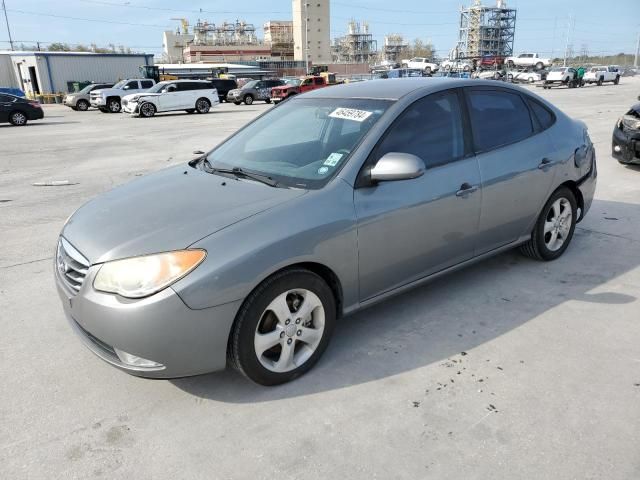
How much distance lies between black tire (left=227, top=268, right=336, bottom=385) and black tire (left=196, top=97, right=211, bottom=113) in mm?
26638

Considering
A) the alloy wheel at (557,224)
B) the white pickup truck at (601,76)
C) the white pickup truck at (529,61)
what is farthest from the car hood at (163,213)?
the white pickup truck at (529,61)

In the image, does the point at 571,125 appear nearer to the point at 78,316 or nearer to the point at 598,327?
the point at 598,327

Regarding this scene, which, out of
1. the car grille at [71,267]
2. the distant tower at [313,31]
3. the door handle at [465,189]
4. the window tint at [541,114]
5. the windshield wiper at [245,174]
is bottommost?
the car grille at [71,267]

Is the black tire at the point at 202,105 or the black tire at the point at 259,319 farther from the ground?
the black tire at the point at 259,319

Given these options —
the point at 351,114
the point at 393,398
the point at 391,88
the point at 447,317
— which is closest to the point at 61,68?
the point at 391,88

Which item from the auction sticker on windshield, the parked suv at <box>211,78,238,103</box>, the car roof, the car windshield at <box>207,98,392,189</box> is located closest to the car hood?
the car windshield at <box>207,98,392,189</box>

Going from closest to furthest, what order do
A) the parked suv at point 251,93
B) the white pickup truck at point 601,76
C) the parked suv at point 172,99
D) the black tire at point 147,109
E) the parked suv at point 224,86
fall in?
the black tire at point 147,109 → the parked suv at point 172,99 → the parked suv at point 251,93 → the parked suv at point 224,86 → the white pickup truck at point 601,76

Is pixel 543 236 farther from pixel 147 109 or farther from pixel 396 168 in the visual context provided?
pixel 147 109

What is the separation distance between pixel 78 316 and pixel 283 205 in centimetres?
123

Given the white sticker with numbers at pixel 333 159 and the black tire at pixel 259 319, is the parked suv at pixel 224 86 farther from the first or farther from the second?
the black tire at pixel 259 319

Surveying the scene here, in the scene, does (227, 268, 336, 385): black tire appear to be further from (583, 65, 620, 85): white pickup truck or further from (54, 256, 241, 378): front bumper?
(583, 65, 620, 85): white pickup truck

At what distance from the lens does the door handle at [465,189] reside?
350cm

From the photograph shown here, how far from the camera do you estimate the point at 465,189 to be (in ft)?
11.6

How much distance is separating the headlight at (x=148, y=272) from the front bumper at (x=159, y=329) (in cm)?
4
